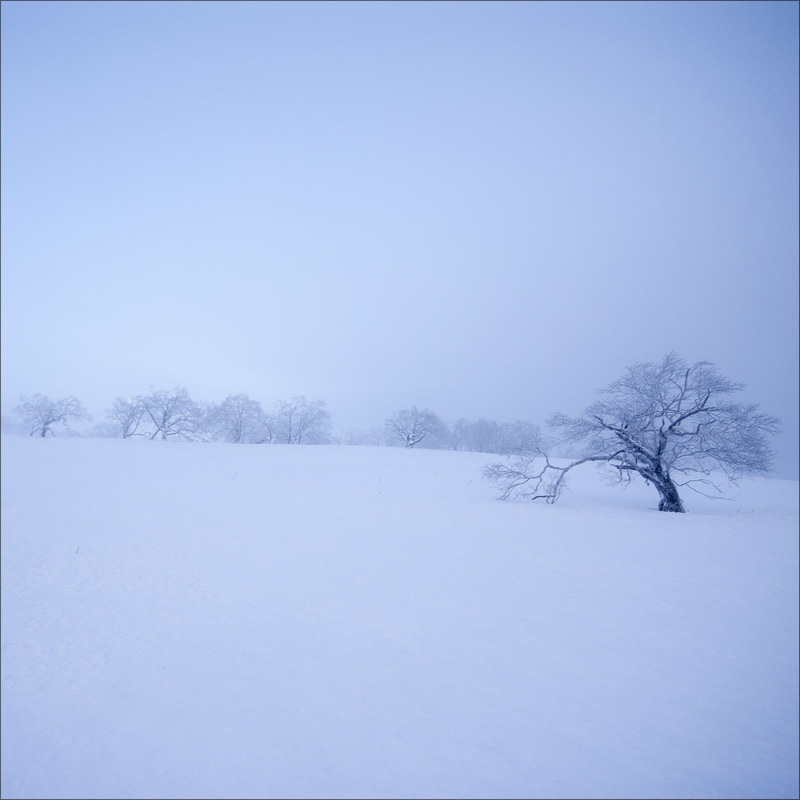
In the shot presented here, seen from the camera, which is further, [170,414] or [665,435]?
[170,414]

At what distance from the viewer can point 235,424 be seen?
35.7 m

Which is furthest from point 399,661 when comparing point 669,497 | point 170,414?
point 170,414

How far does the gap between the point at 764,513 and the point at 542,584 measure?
988cm

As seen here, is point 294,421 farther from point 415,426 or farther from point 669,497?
point 669,497

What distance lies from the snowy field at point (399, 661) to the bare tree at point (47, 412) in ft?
97.7

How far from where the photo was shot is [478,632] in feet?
13.4

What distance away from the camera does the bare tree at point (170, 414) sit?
100 ft

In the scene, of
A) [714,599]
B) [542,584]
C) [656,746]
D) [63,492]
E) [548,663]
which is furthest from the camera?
[63,492]

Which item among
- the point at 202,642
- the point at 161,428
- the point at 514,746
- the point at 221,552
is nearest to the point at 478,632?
the point at 514,746

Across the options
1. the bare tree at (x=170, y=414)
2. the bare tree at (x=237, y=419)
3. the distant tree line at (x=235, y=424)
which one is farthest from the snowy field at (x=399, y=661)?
the bare tree at (x=237, y=419)

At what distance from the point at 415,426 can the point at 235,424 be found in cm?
1665

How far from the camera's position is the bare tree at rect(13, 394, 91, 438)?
31188mm

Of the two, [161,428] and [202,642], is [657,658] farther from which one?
[161,428]

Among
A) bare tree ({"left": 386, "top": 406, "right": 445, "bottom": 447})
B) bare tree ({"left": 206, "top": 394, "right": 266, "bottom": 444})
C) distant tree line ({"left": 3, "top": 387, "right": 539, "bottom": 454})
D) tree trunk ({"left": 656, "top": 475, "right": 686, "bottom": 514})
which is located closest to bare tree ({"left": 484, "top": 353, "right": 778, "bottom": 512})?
tree trunk ({"left": 656, "top": 475, "right": 686, "bottom": 514})
